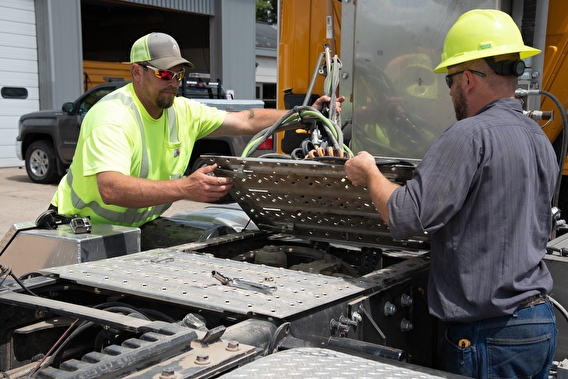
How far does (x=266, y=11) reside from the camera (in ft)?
136

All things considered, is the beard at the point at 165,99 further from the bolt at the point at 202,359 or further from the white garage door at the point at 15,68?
the white garage door at the point at 15,68

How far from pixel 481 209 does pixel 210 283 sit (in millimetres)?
955

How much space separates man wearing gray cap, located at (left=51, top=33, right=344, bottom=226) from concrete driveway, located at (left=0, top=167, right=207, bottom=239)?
4969 millimetres

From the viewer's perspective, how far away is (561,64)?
12.0 ft

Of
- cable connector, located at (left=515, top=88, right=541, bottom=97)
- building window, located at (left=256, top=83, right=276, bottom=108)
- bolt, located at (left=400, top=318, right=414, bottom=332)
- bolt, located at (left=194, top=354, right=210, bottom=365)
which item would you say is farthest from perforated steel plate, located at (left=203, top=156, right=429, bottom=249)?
building window, located at (left=256, top=83, right=276, bottom=108)

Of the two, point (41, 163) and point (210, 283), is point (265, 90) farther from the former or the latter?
point (210, 283)

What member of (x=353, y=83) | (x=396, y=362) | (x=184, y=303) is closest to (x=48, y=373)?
(x=184, y=303)

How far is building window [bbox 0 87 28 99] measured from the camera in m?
15.1

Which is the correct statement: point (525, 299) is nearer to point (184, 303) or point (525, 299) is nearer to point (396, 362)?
point (396, 362)

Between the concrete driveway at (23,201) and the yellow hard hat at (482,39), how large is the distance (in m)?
6.98

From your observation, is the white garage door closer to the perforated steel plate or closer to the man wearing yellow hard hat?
the perforated steel plate

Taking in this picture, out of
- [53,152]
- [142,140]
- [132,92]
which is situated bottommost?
[53,152]

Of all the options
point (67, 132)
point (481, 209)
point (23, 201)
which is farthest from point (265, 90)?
point (481, 209)

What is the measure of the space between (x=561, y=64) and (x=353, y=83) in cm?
122
